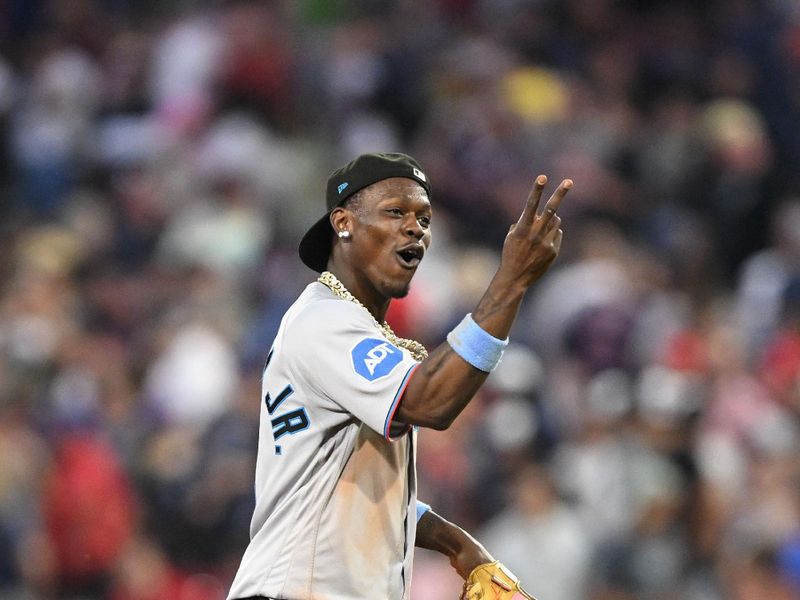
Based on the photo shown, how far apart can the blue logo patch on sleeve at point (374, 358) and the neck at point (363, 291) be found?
384 mm

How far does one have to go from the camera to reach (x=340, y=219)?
14.2 feet

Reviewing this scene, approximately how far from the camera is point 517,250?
3.70 metres

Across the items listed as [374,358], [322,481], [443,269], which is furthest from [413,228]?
[443,269]

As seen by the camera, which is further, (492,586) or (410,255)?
(492,586)

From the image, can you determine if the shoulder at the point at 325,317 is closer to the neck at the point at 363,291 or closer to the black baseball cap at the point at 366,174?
the neck at the point at 363,291

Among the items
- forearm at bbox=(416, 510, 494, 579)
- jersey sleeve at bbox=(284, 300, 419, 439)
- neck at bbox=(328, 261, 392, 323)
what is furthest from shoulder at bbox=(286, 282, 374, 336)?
forearm at bbox=(416, 510, 494, 579)

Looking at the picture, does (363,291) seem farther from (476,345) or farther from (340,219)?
(476,345)

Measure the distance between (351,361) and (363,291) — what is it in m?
0.45

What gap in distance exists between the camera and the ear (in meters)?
4.31

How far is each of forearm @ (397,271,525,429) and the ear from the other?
687 millimetres

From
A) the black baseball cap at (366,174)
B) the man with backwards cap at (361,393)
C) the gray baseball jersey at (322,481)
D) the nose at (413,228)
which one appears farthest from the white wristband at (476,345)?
the black baseball cap at (366,174)

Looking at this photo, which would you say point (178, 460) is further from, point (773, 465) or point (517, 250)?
point (517, 250)

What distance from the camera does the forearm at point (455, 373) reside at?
369 cm

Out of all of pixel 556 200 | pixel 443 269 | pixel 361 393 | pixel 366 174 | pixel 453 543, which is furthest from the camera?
pixel 443 269
